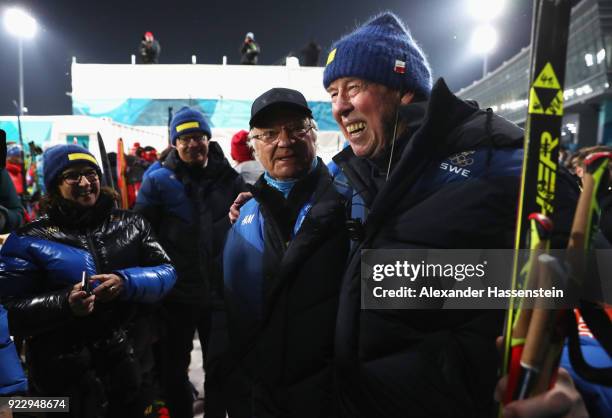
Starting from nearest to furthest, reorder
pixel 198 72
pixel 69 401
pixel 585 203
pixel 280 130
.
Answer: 1. pixel 585 203
2. pixel 280 130
3. pixel 69 401
4. pixel 198 72

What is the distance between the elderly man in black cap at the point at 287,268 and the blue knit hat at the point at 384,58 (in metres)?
0.34

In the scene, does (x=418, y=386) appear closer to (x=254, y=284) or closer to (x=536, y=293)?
(x=536, y=293)

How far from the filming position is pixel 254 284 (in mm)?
1610

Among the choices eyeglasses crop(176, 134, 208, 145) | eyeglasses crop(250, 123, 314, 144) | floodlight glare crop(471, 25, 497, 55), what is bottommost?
eyeglasses crop(250, 123, 314, 144)

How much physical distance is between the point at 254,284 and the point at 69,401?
1.41 m

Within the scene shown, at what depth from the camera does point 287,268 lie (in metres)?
1.43

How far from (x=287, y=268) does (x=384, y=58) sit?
811mm

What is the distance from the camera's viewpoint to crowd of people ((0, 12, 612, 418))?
1113 mm

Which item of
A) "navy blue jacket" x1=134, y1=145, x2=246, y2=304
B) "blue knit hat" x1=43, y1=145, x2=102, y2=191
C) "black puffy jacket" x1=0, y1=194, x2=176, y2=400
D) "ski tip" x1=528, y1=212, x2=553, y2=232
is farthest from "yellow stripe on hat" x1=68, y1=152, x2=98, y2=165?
"ski tip" x1=528, y1=212, x2=553, y2=232

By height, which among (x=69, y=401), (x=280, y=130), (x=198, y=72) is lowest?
(x=69, y=401)

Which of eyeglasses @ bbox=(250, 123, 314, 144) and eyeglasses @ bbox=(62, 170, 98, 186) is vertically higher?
eyeglasses @ bbox=(250, 123, 314, 144)

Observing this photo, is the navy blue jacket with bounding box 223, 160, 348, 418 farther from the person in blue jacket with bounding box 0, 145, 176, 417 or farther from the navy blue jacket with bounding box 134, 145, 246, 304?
the navy blue jacket with bounding box 134, 145, 246, 304

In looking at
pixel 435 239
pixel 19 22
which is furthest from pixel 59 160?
pixel 19 22

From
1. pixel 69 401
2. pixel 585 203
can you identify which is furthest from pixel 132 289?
pixel 585 203
